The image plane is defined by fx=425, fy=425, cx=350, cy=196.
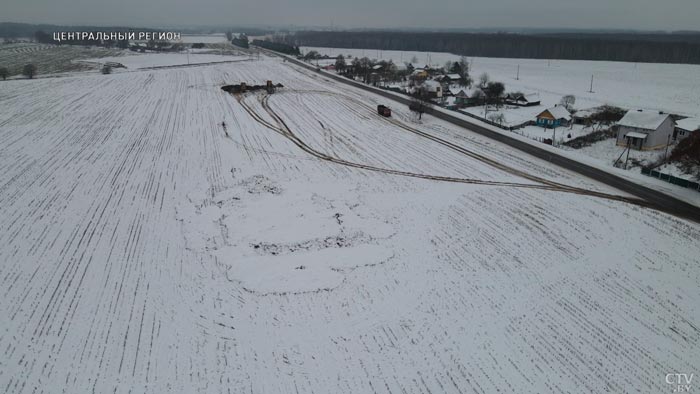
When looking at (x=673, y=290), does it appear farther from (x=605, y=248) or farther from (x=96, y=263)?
(x=96, y=263)

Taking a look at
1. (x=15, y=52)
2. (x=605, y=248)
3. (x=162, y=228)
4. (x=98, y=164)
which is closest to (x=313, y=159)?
(x=162, y=228)

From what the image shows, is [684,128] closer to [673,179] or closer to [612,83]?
[673,179]

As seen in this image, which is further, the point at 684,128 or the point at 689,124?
the point at 689,124

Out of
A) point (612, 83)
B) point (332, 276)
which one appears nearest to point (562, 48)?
point (612, 83)

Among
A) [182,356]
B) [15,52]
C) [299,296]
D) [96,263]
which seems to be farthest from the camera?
Answer: [15,52]

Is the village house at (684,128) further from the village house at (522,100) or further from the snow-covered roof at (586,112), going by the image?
the village house at (522,100)

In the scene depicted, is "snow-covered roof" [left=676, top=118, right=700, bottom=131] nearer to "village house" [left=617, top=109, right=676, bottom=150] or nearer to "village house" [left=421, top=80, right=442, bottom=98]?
"village house" [left=617, top=109, right=676, bottom=150]

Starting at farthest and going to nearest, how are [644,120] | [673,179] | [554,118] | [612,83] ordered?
[612,83], [554,118], [644,120], [673,179]
